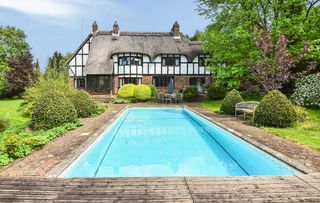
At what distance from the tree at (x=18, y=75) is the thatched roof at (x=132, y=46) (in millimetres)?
8559

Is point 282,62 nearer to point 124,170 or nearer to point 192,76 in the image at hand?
point 124,170

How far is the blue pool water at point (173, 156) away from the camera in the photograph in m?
7.17

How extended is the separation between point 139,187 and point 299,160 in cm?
430

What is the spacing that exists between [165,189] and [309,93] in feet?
52.4

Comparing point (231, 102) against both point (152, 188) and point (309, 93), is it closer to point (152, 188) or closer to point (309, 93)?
point (309, 93)

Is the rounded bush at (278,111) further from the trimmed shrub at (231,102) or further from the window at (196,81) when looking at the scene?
the window at (196,81)

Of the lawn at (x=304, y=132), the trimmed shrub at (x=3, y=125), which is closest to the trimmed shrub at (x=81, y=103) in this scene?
the trimmed shrub at (x=3, y=125)

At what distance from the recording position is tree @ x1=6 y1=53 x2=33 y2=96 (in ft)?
118

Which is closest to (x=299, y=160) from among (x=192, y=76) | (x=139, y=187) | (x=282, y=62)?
(x=139, y=187)

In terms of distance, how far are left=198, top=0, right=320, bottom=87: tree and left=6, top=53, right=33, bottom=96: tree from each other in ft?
81.0

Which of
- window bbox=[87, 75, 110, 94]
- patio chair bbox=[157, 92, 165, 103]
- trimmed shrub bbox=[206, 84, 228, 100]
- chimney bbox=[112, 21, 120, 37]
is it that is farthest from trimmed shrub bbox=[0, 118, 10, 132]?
chimney bbox=[112, 21, 120, 37]

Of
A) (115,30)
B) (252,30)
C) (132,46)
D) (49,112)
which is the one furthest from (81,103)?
(115,30)

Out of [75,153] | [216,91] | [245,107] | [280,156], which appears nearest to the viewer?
[280,156]

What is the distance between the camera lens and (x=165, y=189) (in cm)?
496
